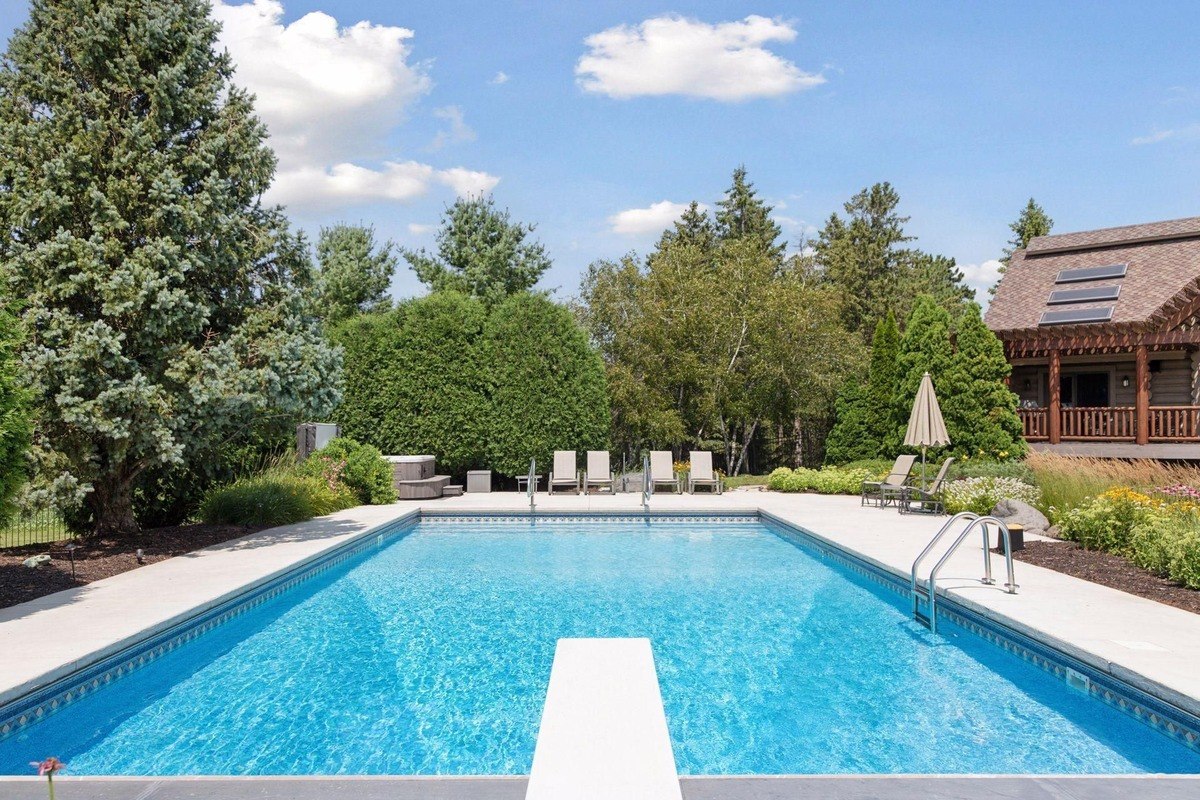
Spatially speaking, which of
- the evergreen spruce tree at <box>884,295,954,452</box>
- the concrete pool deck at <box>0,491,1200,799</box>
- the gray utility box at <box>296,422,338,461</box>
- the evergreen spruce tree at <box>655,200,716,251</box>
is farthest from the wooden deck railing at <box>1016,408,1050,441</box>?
the evergreen spruce tree at <box>655,200,716,251</box>

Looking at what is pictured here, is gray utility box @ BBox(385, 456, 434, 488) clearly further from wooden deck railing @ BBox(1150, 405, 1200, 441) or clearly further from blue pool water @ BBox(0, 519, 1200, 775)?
wooden deck railing @ BBox(1150, 405, 1200, 441)

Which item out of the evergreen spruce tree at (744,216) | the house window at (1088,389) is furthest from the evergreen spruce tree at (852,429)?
the evergreen spruce tree at (744,216)

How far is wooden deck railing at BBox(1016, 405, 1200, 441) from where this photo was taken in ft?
53.6

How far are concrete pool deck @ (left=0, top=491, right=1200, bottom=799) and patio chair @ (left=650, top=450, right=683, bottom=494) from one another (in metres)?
A: 5.32

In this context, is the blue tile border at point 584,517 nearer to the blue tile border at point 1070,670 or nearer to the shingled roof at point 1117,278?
the blue tile border at point 1070,670

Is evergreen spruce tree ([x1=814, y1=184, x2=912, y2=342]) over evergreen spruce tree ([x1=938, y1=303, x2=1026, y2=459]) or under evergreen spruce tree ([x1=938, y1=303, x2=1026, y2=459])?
over

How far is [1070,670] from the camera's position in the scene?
5.44 m

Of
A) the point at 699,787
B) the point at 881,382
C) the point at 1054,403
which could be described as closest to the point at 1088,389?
the point at 1054,403

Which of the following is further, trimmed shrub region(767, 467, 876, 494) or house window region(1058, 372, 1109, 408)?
house window region(1058, 372, 1109, 408)

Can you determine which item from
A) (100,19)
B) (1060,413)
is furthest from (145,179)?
(1060,413)

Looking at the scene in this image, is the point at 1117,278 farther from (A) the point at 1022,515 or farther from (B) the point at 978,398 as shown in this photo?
(A) the point at 1022,515

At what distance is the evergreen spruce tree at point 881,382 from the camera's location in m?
19.0

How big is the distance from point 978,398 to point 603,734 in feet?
49.8

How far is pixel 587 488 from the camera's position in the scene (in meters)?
16.6
